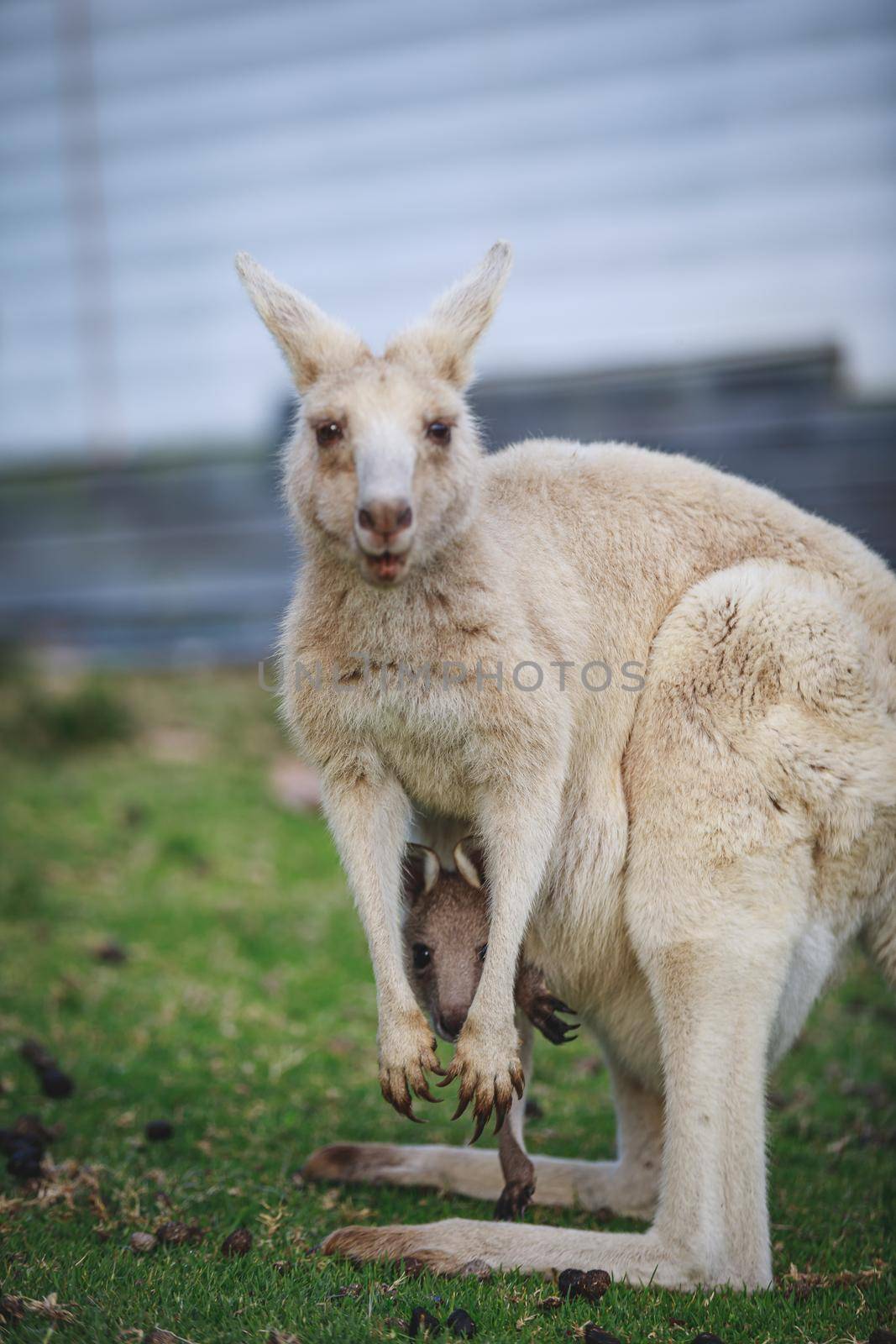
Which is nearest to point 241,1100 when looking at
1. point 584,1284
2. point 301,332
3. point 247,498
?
point 584,1284

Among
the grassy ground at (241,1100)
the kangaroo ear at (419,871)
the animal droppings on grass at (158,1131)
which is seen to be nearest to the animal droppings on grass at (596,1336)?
the grassy ground at (241,1100)

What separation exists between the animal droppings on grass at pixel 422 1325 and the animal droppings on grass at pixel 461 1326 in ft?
0.10

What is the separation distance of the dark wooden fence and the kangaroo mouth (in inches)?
235

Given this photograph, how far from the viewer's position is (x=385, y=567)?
2.60 metres

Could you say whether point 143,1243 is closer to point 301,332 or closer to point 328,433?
point 328,433

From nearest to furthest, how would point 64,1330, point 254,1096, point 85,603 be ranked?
point 64,1330, point 254,1096, point 85,603

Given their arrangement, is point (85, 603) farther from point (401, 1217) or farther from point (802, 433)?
point (401, 1217)

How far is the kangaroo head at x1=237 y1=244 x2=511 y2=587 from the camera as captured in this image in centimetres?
258

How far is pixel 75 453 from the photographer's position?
10039 millimetres

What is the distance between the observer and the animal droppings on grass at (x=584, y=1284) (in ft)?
8.93

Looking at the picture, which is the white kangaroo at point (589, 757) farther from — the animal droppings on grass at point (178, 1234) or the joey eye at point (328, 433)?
the animal droppings on grass at point (178, 1234)

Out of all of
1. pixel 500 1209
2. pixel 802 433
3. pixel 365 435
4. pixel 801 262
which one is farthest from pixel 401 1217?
pixel 801 262

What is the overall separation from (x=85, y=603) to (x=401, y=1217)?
24.3 feet

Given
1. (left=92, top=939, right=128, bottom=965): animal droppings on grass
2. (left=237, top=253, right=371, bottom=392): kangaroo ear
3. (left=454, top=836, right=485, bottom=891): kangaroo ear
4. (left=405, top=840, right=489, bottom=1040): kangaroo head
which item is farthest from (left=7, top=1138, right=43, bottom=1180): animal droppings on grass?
(left=237, top=253, right=371, bottom=392): kangaroo ear
